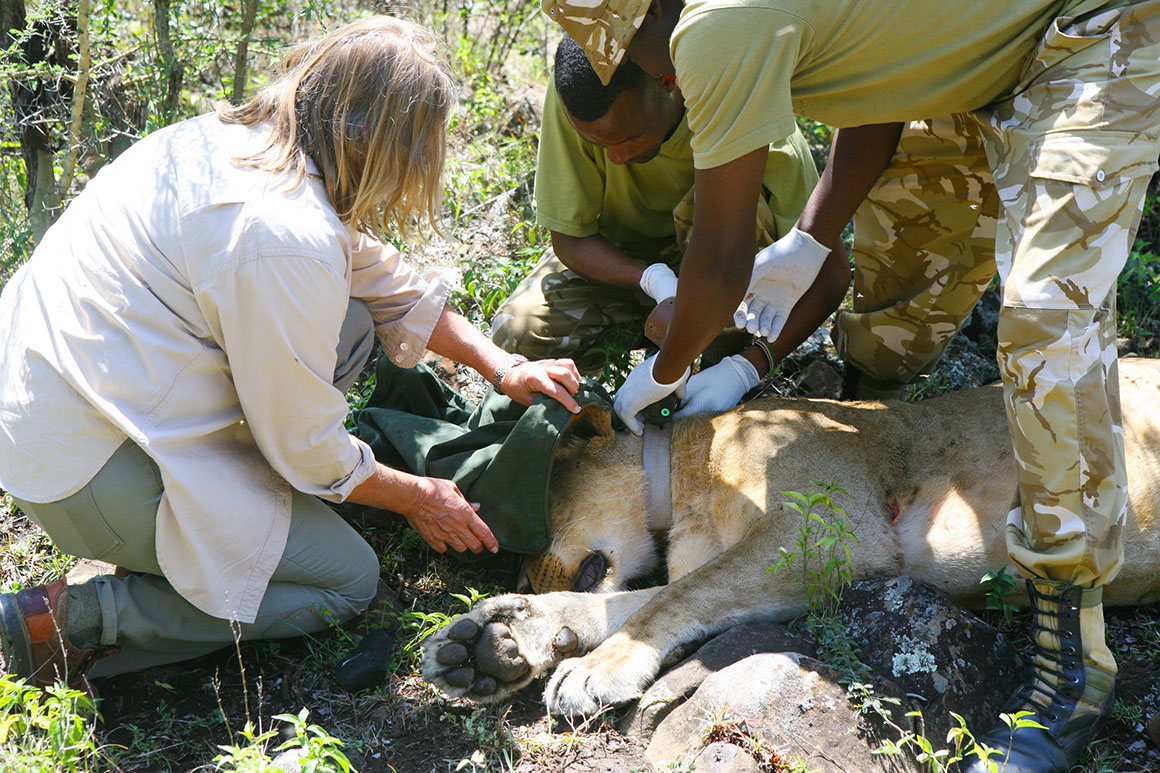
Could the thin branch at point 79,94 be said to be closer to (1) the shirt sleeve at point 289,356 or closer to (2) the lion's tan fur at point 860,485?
(1) the shirt sleeve at point 289,356

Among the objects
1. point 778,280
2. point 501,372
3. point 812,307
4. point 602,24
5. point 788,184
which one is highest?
point 602,24

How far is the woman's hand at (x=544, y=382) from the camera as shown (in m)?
3.30

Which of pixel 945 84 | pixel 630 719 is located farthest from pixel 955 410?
pixel 630 719

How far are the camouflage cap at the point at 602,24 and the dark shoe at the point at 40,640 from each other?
217 centimetres

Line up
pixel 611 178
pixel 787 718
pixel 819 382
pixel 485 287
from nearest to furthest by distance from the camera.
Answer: pixel 787 718 < pixel 611 178 < pixel 819 382 < pixel 485 287

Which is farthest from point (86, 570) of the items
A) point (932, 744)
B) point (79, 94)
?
point (932, 744)

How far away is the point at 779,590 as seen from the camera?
9.88 ft

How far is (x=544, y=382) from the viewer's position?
331 centimetres

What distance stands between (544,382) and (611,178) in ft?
3.65

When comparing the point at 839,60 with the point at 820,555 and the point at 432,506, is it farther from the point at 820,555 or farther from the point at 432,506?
the point at 432,506

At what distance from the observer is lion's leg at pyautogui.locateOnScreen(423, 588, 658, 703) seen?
279 centimetres

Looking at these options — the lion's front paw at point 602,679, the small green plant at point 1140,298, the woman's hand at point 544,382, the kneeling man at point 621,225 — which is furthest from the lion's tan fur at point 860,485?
the small green plant at point 1140,298

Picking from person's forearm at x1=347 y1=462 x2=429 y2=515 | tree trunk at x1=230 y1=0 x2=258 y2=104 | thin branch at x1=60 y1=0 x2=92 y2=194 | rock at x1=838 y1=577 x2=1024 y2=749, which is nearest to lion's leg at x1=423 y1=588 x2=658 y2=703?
person's forearm at x1=347 y1=462 x2=429 y2=515

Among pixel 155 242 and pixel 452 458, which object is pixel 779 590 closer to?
pixel 452 458
